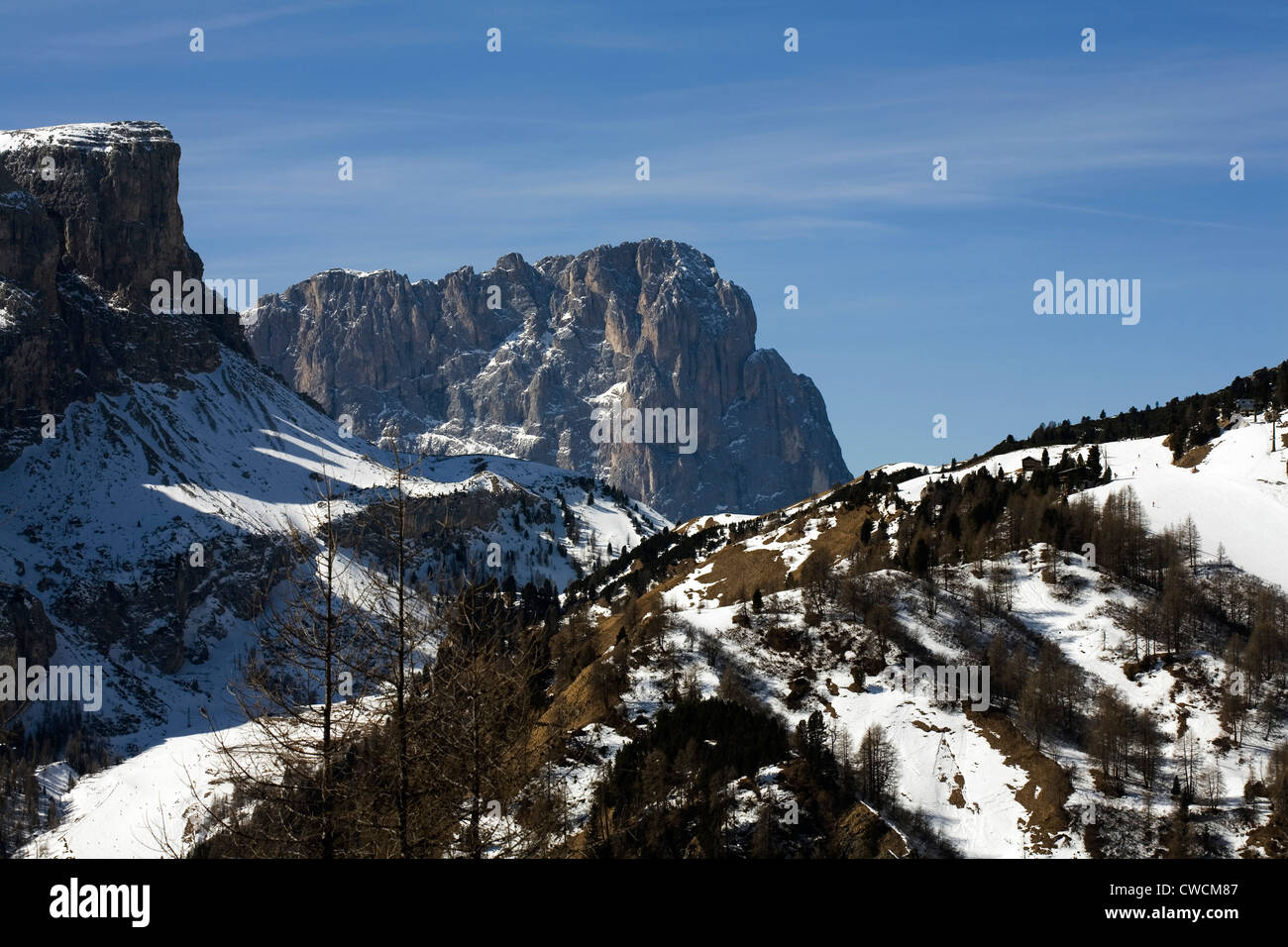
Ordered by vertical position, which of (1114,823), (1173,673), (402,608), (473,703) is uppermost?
(402,608)

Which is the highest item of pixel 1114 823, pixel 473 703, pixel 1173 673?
pixel 473 703
